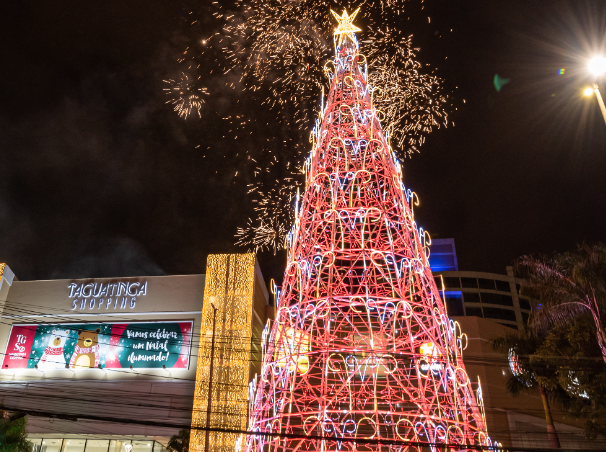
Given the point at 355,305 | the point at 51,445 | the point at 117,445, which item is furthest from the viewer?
the point at 51,445

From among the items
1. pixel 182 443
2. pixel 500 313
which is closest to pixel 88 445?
pixel 182 443

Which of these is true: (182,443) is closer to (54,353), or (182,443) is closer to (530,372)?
(54,353)

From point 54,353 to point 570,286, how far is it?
28.9m

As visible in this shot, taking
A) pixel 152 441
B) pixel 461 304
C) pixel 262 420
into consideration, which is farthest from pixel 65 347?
pixel 461 304

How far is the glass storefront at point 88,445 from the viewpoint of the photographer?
30234 millimetres

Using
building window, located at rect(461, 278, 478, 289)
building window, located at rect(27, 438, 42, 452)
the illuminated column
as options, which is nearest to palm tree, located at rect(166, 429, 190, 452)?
the illuminated column

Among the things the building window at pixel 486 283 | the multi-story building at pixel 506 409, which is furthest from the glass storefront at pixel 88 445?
the building window at pixel 486 283

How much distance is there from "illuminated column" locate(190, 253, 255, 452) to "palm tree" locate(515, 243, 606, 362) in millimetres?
14694

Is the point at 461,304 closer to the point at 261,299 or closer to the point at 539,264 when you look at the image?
the point at 261,299

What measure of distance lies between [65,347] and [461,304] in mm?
58268

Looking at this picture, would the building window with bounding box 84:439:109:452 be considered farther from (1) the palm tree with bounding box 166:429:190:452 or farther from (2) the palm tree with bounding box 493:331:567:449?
(2) the palm tree with bounding box 493:331:567:449

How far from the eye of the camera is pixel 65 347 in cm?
3212

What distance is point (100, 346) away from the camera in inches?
1259

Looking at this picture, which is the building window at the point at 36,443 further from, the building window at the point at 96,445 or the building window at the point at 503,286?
the building window at the point at 503,286
